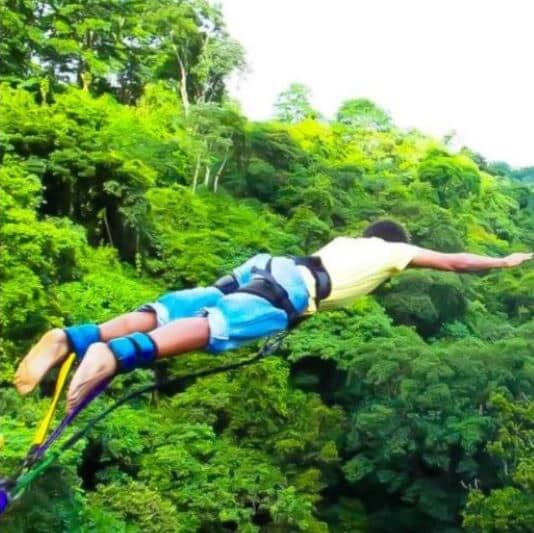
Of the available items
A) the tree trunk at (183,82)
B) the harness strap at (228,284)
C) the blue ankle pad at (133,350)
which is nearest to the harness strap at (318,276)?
the harness strap at (228,284)

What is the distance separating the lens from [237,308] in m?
2.00

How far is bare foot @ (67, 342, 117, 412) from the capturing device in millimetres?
1789

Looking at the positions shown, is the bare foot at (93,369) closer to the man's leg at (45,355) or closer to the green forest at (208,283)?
the man's leg at (45,355)

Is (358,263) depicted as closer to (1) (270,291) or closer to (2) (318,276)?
(2) (318,276)

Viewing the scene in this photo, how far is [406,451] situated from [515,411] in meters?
0.81

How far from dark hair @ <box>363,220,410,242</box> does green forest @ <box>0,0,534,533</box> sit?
2633 millimetres

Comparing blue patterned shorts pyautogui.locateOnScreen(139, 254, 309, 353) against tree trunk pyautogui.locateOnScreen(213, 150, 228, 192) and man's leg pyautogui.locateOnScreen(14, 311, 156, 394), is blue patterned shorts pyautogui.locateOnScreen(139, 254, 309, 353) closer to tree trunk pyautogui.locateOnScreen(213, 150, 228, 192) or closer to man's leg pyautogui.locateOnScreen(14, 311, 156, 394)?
man's leg pyautogui.locateOnScreen(14, 311, 156, 394)

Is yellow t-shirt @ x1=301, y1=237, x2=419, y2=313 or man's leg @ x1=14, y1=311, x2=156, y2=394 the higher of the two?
yellow t-shirt @ x1=301, y1=237, x2=419, y2=313

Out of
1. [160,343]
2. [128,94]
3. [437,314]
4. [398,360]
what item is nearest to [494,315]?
[437,314]

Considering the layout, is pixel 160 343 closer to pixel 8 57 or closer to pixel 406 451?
pixel 406 451

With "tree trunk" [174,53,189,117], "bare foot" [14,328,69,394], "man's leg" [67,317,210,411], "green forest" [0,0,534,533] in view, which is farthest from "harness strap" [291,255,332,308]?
"tree trunk" [174,53,189,117]

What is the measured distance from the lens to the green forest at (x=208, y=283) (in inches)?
224

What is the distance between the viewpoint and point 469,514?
20.6 ft

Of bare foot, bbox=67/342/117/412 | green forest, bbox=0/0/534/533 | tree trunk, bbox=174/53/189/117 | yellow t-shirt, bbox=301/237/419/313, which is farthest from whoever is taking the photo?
tree trunk, bbox=174/53/189/117
